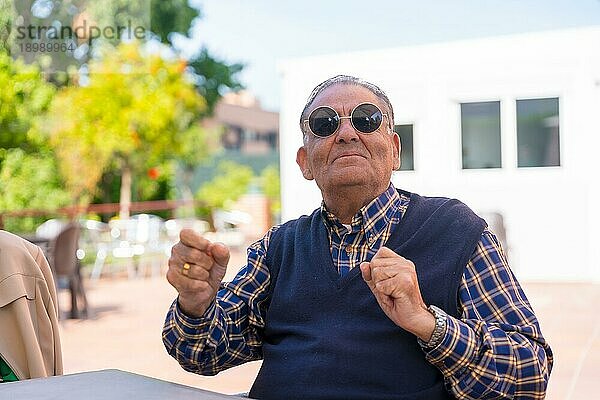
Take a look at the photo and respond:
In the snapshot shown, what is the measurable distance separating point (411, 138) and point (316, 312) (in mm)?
8581

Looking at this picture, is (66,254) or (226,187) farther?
(226,187)

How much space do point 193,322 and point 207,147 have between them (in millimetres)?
16544

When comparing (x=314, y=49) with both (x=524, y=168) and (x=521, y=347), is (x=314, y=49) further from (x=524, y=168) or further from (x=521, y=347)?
(x=521, y=347)

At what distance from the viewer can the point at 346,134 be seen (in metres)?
1.77

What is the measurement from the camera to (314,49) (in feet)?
81.5

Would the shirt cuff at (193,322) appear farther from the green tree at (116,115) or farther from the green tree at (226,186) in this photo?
the green tree at (226,186)

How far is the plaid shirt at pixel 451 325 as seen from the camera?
59.1 inches

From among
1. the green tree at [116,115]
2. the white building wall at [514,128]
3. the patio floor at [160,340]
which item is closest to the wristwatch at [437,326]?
the patio floor at [160,340]

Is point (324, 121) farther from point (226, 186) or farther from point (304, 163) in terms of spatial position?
point (226, 186)

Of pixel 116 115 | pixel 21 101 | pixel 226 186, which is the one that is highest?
pixel 21 101

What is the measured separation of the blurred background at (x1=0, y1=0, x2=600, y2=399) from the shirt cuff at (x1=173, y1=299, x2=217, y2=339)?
270 cm

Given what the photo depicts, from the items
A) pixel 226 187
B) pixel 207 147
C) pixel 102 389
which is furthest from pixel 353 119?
pixel 226 187

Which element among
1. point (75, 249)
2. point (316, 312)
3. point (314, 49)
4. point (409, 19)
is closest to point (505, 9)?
point (409, 19)

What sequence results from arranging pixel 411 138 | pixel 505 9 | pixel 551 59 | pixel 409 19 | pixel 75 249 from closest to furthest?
pixel 75 249
pixel 551 59
pixel 411 138
pixel 505 9
pixel 409 19
